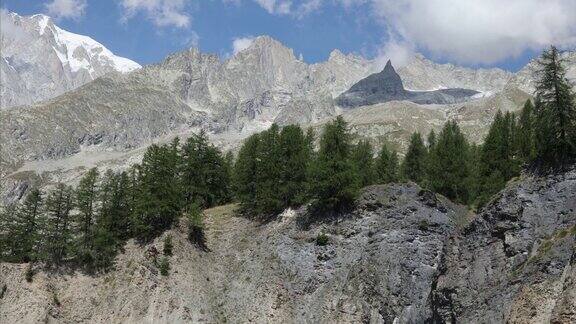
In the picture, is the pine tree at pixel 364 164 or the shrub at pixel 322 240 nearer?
the shrub at pixel 322 240

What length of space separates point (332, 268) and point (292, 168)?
15.2 metres

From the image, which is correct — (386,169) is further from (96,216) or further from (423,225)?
(96,216)

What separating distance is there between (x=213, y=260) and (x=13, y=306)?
21818 mm

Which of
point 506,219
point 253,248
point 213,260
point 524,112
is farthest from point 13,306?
point 524,112

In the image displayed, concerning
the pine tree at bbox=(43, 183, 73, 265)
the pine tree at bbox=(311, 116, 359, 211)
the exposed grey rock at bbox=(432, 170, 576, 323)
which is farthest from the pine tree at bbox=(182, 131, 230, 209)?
the exposed grey rock at bbox=(432, 170, 576, 323)

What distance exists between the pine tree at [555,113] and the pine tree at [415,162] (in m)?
34.8

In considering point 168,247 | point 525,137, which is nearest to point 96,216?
point 168,247

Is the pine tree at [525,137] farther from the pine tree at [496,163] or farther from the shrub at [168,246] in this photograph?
the shrub at [168,246]

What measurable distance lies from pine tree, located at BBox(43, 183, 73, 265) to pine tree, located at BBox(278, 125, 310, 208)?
25.1 m

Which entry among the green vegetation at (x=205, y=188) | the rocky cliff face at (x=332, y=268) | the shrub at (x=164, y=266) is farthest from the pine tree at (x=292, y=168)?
the shrub at (x=164, y=266)

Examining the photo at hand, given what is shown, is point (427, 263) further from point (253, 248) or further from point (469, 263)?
point (253, 248)

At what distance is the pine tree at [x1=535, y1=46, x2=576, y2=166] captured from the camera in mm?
52844

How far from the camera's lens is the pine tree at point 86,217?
67.9 m

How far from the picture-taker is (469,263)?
49719 millimetres
